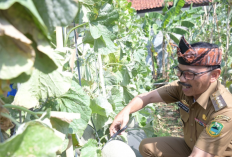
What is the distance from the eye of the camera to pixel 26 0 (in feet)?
1.13

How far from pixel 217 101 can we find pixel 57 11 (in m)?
1.64

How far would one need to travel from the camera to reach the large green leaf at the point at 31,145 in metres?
0.42

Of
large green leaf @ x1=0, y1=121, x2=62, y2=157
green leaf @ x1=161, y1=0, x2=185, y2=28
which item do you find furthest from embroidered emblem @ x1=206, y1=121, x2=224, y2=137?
green leaf @ x1=161, y1=0, x2=185, y2=28

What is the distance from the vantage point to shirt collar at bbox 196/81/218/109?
6.13 feet

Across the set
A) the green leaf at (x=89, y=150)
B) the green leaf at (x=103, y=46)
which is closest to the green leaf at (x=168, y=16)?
the green leaf at (x=103, y=46)

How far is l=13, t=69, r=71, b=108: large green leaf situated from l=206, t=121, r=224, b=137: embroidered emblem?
1264mm

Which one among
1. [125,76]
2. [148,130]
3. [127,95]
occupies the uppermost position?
[125,76]

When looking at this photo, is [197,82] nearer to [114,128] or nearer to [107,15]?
[114,128]

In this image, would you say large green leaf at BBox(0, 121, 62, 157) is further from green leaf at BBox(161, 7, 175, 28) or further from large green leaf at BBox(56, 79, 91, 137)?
green leaf at BBox(161, 7, 175, 28)

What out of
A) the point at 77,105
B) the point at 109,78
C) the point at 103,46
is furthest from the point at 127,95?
the point at 77,105

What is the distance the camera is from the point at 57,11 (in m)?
0.40

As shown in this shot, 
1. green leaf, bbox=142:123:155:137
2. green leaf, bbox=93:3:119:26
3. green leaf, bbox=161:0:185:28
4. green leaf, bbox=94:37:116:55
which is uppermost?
green leaf, bbox=161:0:185:28

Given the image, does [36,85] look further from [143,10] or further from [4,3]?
[143,10]

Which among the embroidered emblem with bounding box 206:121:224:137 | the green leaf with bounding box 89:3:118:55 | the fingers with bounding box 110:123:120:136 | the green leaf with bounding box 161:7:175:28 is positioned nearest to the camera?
the green leaf with bounding box 89:3:118:55
